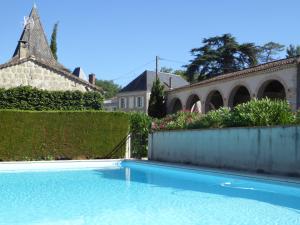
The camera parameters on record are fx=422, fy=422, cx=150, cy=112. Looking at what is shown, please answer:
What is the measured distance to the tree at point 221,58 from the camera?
2055 inches

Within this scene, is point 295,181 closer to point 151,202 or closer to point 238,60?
point 151,202

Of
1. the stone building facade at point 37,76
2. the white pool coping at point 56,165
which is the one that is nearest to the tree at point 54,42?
the stone building facade at point 37,76

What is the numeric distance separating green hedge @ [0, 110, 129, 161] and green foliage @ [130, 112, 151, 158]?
81 centimetres

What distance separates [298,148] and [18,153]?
12.7 m

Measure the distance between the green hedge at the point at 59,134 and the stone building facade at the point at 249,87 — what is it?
1095 cm

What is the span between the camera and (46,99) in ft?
84.3

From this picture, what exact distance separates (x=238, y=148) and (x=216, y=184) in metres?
2.51

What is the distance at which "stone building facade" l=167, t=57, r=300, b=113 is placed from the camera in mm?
26002

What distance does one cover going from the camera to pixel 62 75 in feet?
95.7

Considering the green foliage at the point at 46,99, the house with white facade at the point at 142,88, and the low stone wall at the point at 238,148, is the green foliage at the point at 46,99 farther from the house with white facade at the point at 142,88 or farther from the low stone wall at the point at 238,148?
the house with white facade at the point at 142,88

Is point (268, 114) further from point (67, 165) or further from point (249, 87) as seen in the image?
point (249, 87)

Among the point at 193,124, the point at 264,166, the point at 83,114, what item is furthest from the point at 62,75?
the point at 264,166

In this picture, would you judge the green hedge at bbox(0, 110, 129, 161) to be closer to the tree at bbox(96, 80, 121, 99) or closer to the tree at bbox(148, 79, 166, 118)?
the tree at bbox(148, 79, 166, 118)

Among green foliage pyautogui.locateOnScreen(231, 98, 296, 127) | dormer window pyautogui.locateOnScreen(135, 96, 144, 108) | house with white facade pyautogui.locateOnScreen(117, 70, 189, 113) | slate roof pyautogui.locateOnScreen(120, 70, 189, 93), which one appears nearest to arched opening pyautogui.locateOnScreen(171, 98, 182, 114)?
house with white facade pyautogui.locateOnScreen(117, 70, 189, 113)
